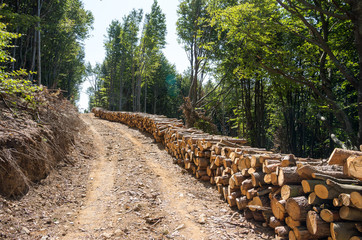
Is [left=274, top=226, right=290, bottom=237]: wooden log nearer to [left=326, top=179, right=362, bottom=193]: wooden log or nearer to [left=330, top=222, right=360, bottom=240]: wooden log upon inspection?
[left=330, top=222, right=360, bottom=240]: wooden log

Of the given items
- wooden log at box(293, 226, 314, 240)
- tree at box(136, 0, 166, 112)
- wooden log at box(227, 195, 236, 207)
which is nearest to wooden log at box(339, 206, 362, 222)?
wooden log at box(293, 226, 314, 240)

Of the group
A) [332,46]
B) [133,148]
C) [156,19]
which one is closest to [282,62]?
[332,46]

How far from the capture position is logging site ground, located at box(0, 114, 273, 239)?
3.47 metres

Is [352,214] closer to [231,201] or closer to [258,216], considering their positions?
[258,216]

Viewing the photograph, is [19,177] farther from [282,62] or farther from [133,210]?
[282,62]

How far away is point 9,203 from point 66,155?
10.5 feet

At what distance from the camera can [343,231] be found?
245 cm

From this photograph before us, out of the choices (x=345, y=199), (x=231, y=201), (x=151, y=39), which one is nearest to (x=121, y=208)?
(x=231, y=201)

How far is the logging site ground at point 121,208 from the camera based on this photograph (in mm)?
3471

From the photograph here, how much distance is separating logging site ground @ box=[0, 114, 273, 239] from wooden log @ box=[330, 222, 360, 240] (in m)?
1.11

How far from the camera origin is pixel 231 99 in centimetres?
1933

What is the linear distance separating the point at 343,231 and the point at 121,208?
3.59m

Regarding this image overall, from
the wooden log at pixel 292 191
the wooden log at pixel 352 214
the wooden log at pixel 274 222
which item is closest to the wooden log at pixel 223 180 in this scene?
the wooden log at pixel 274 222

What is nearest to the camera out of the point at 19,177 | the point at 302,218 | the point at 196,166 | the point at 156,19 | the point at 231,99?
the point at 302,218
